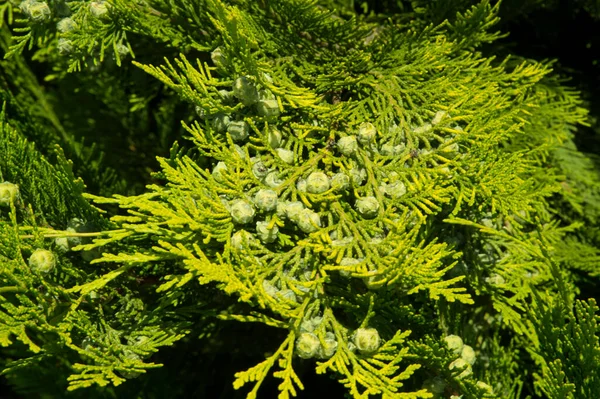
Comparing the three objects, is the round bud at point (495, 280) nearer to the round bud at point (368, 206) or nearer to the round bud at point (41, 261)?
the round bud at point (368, 206)

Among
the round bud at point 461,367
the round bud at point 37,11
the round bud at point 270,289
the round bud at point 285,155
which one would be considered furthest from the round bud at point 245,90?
the round bud at point 461,367

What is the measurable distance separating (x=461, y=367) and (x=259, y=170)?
569 millimetres

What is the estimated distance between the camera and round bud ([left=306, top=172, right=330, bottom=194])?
109cm

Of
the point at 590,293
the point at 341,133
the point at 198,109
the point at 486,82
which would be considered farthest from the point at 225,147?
the point at 590,293

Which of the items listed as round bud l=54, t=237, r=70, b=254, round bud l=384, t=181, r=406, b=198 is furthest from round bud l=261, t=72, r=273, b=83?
round bud l=54, t=237, r=70, b=254

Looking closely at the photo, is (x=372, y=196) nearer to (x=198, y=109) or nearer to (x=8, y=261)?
(x=198, y=109)

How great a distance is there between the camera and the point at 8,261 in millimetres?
1116

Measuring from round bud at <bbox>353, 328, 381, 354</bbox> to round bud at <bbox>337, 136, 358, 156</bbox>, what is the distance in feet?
1.14

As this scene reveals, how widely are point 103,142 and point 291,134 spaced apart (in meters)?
1.13

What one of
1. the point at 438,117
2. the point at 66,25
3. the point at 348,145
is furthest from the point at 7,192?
the point at 438,117

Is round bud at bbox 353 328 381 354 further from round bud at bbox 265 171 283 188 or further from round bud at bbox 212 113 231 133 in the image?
round bud at bbox 212 113 231 133

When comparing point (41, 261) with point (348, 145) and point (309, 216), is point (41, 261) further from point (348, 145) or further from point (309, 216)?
point (348, 145)

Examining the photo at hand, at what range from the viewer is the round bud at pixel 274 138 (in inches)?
45.5

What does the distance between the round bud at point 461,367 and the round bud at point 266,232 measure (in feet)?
1.50
